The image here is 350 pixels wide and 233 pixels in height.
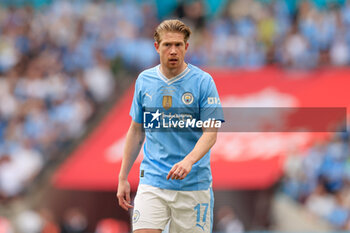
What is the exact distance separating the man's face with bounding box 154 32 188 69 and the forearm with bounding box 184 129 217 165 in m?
0.58

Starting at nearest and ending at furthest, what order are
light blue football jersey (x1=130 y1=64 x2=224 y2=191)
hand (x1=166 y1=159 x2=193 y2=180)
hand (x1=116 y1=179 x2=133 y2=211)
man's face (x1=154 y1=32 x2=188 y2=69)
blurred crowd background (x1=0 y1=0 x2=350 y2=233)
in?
hand (x1=166 y1=159 x2=193 y2=180) < man's face (x1=154 y1=32 x2=188 y2=69) < light blue football jersey (x1=130 y1=64 x2=224 y2=191) < hand (x1=116 y1=179 x2=133 y2=211) < blurred crowd background (x1=0 y1=0 x2=350 y2=233)

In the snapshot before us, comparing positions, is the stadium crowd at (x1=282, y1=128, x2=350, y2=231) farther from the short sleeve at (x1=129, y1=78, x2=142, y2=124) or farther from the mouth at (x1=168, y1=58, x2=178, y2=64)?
the mouth at (x1=168, y1=58, x2=178, y2=64)

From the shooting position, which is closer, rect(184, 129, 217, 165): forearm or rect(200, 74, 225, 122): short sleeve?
rect(184, 129, 217, 165): forearm

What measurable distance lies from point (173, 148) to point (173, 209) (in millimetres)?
464

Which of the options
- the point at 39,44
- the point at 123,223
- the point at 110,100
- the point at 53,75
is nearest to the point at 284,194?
the point at 123,223

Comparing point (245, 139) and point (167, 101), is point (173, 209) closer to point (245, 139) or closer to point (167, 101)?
point (167, 101)

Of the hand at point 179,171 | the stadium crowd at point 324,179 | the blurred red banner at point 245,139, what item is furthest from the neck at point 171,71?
the blurred red banner at point 245,139

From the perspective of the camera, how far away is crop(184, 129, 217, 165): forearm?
4715 mm

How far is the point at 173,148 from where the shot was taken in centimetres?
507

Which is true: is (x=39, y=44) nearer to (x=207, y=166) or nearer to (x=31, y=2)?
(x=31, y=2)

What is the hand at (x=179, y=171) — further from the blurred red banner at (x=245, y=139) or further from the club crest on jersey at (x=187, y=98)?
the blurred red banner at (x=245, y=139)

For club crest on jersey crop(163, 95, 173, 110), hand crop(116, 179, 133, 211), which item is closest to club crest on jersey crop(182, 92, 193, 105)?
club crest on jersey crop(163, 95, 173, 110)

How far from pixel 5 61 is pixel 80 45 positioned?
6.78ft

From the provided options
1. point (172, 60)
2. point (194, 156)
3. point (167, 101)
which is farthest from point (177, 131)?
point (172, 60)
